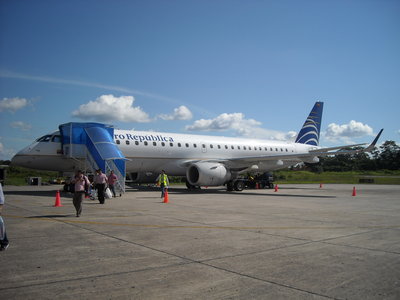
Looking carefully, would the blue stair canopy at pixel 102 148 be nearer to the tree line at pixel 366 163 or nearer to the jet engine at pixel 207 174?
the jet engine at pixel 207 174

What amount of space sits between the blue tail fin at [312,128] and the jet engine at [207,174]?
14.1m

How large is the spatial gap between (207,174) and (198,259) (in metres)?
17.2

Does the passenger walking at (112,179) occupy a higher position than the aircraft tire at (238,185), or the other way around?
the passenger walking at (112,179)

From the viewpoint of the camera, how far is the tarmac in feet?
14.9

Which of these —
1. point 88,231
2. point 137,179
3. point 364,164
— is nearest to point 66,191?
point 137,179

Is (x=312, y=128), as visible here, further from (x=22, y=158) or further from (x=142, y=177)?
(x=22, y=158)

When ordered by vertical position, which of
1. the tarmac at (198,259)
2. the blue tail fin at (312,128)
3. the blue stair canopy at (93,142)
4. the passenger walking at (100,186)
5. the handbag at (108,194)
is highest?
the blue tail fin at (312,128)

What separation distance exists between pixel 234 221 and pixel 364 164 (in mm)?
94074

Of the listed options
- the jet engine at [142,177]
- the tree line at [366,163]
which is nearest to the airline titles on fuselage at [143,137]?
the jet engine at [142,177]

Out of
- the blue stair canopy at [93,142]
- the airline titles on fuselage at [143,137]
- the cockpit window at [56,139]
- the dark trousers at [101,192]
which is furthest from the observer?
the airline titles on fuselage at [143,137]

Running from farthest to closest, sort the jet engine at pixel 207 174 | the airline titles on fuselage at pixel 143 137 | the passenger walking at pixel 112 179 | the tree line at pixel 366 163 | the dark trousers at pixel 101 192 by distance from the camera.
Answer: the tree line at pixel 366 163 → the jet engine at pixel 207 174 → the airline titles on fuselage at pixel 143 137 → the passenger walking at pixel 112 179 → the dark trousers at pixel 101 192

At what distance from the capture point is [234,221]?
34.2ft

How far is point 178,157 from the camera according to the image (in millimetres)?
24688

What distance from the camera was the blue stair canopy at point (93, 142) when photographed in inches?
747
